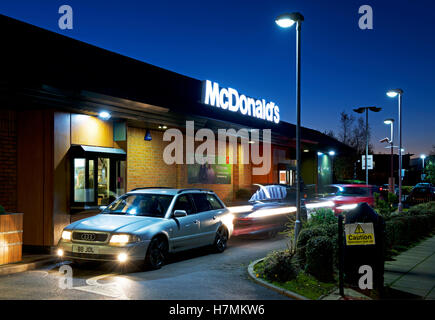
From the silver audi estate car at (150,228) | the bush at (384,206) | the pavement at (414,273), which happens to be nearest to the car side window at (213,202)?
the silver audi estate car at (150,228)

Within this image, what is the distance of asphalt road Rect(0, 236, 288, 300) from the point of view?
7.21m

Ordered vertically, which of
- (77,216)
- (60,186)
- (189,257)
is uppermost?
(60,186)

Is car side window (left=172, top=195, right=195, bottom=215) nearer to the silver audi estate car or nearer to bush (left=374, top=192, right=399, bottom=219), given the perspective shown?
Result: the silver audi estate car

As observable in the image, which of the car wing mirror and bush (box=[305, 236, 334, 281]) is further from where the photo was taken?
the car wing mirror

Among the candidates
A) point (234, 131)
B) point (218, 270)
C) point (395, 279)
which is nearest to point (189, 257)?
point (218, 270)

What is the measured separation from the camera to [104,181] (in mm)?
14648

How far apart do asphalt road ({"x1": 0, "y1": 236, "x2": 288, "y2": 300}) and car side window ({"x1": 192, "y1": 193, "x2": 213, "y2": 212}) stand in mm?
1312

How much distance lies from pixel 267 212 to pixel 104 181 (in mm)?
5266

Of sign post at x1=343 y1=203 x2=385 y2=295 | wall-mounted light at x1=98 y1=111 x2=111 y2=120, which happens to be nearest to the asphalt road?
sign post at x1=343 y1=203 x2=385 y2=295

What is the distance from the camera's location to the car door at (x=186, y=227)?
33.0 ft

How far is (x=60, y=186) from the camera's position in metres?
12.4

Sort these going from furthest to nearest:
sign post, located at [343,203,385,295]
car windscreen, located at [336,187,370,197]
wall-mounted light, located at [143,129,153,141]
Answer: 1. car windscreen, located at [336,187,370,197]
2. wall-mounted light, located at [143,129,153,141]
3. sign post, located at [343,203,385,295]

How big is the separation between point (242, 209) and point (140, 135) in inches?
209
